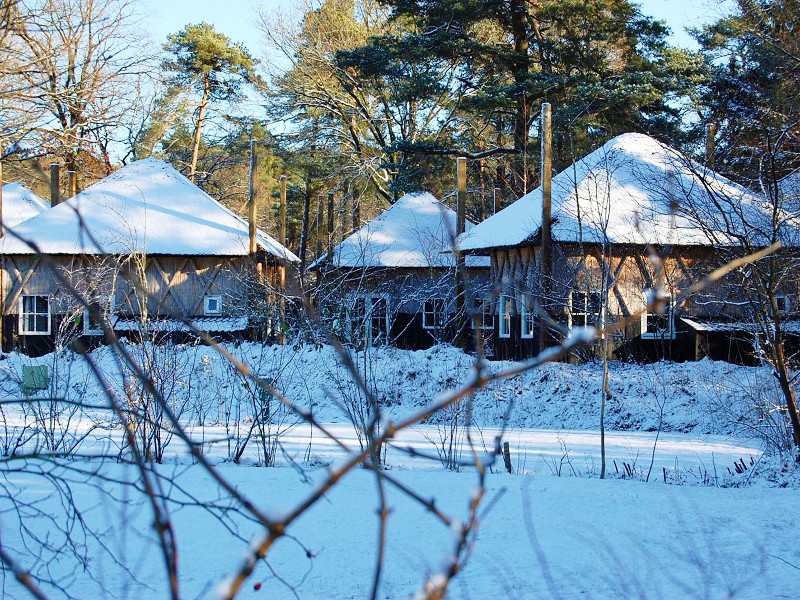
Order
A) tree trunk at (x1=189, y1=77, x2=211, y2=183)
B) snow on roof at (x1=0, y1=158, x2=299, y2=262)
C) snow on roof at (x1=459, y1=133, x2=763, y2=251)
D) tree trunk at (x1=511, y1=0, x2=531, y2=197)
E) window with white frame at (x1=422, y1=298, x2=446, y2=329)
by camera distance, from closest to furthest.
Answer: snow on roof at (x1=459, y1=133, x2=763, y2=251)
window with white frame at (x1=422, y1=298, x2=446, y2=329)
snow on roof at (x1=0, y1=158, x2=299, y2=262)
tree trunk at (x1=511, y1=0, x2=531, y2=197)
tree trunk at (x1=189, y1=77, x2=211, y2=183)

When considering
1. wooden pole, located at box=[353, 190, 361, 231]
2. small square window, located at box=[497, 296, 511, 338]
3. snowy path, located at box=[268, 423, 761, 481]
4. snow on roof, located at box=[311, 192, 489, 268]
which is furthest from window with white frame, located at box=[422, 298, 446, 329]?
wooden pole, located at box=[353, 190, 361, 231]

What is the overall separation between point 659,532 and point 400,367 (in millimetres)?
10980

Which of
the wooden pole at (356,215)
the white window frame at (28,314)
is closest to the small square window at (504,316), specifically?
the wooden pole at (356,215)

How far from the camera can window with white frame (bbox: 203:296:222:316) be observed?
23.5 meters

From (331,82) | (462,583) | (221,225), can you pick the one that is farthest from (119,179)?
(462,583)

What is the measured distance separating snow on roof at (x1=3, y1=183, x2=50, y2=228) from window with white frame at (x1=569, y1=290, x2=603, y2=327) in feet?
64.8

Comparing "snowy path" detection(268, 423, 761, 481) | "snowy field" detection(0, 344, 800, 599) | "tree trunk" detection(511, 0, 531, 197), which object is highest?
"tree trunk" detection(511, 0, 531, 197)

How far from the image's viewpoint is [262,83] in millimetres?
34875

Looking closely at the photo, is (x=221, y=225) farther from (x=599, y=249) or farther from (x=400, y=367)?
(x=599, y=249)

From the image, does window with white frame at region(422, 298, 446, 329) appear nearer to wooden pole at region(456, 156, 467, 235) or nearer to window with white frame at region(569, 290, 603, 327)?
wooden pole at region(456, 156, 467, 235)

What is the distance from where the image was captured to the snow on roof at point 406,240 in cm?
2412

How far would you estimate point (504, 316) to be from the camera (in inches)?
815

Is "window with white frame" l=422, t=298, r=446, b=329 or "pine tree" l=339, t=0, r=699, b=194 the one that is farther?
"pine tree" l=339, t=0, r=699, b=194

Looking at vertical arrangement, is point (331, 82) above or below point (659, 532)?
above
